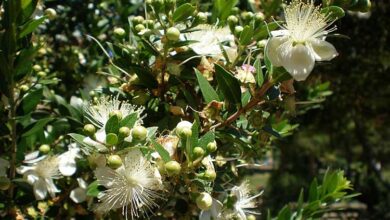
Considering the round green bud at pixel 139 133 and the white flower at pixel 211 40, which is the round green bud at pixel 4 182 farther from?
the white flower at pixel 211 40

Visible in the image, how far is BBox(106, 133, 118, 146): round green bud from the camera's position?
3.07ft

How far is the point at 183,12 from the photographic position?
3.65ft

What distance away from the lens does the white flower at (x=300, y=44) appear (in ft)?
3.13

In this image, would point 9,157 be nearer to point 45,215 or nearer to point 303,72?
point 45,215

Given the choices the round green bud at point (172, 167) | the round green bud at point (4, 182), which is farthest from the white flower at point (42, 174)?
the round green bud at point (172, 167)

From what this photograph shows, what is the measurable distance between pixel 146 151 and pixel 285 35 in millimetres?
364

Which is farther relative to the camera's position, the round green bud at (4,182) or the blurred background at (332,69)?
the blurred background at (332,69)

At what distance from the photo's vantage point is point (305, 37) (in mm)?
999

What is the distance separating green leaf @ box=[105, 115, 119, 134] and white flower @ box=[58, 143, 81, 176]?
449 millimetres

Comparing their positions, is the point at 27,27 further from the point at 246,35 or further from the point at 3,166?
the point at 246,35

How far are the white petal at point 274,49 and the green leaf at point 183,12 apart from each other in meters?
0.22

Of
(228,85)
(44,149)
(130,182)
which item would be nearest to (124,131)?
(130,182)

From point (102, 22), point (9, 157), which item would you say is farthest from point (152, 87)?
point (102, 22)

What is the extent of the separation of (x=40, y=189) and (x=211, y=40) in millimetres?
626
